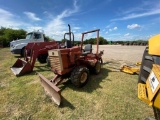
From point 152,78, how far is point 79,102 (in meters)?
1.85

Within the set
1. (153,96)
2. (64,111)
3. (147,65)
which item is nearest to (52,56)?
(64,111)

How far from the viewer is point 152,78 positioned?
1.82 m

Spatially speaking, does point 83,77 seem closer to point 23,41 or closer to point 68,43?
point 68,43

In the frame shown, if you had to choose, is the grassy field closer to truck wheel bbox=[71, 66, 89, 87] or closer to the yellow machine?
truck wheel bbox=[71, 66, 89, 87]

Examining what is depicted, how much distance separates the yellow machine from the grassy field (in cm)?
60

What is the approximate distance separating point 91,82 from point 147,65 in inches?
87.6

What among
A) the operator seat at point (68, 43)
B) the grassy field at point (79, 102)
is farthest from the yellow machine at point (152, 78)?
the operator seat at point (68, 43)

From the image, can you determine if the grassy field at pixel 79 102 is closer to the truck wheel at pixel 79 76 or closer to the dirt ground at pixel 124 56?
the truck wheel at pixel 79 76

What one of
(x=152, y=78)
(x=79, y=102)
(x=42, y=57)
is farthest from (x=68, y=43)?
(x=42, y=57)

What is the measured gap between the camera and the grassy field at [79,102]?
8.43ft

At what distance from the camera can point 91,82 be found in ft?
13.9

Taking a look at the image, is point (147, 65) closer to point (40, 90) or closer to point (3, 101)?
point (40, 90)

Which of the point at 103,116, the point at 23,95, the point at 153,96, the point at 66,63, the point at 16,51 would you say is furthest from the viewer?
the point at 16,51

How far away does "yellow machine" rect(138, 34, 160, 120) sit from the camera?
159 centimetres
